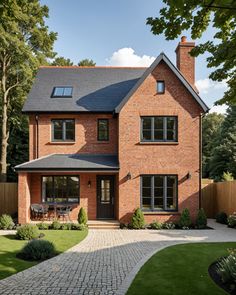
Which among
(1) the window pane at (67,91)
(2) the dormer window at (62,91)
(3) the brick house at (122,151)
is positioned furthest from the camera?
(1) the window pane at (67,91)

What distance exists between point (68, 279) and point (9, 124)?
24979 millimetres

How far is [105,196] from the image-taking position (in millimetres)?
18703

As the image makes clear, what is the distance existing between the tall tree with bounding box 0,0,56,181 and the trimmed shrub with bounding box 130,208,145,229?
43.8 feet

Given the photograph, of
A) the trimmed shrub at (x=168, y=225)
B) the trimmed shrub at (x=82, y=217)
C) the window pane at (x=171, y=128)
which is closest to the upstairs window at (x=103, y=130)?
the window pane at (x=171, y=128)

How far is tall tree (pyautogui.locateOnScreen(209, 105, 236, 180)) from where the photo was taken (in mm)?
33928

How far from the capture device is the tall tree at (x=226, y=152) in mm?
33928

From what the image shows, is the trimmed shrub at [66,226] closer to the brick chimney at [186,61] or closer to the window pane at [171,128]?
the window pane at [171,128]

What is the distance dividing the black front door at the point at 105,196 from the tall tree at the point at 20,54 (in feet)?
34.5

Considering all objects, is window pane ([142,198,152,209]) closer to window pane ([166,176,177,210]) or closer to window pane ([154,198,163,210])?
window pane ([154,198,163,210])

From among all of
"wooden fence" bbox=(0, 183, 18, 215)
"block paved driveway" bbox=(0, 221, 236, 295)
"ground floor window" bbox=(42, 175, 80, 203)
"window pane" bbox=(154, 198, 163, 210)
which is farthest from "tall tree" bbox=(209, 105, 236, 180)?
"wooden fence" bbox=(0, 183, 18, 215)

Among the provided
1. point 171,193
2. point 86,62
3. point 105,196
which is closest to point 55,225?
point 105,196

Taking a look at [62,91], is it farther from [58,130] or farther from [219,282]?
[219,282]

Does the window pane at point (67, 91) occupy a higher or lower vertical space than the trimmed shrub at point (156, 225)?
higher

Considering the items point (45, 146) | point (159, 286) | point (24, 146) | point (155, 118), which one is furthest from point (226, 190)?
point (24, 146)
